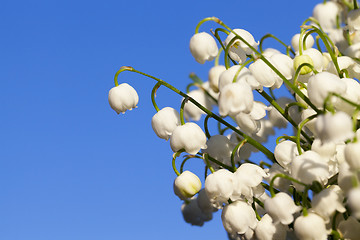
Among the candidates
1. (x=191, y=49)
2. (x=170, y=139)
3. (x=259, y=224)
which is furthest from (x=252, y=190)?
(x=191, y=49)

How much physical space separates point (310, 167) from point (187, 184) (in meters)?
0.28

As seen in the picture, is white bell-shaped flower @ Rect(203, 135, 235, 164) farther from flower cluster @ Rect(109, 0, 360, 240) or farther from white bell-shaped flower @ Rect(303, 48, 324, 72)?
white bell-shaped flower @ Rect(303, 48, 324, 72)

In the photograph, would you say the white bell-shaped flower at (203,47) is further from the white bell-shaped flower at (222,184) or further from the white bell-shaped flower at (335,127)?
the white bell-shaped flower at (335,127)

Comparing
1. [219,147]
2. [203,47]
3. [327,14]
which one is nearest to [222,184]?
[219,147]

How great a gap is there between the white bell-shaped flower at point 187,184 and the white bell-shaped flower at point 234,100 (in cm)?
22

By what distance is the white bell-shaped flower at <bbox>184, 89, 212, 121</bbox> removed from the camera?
1496 mm

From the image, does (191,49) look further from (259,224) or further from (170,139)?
(259,224)

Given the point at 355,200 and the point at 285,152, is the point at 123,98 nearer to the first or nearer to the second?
the point at 285,152

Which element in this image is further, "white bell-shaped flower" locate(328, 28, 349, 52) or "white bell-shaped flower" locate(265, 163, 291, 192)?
"white bell-shaped flower" locate(328, 28, 349, 52)

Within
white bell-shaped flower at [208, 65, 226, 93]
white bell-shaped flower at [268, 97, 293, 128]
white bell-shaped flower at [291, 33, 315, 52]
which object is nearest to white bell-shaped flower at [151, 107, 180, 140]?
white bell-shaped flower at [208, 65, 226, 93]

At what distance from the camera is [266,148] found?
4.16ft

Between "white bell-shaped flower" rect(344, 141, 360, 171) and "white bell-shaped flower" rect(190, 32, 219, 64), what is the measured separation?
15.7 inches

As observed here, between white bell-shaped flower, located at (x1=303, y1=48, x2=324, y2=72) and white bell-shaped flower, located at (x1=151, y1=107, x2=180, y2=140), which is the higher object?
white bell-shaped flower, located at (x1=303, y1=48, x2=324, y2=72)

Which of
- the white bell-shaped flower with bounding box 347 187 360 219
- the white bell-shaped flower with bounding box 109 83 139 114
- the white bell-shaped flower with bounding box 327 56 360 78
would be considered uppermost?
the white bell-shaped flower with bounding box 109 83 139 114
